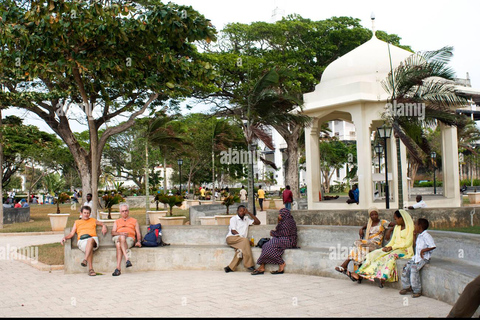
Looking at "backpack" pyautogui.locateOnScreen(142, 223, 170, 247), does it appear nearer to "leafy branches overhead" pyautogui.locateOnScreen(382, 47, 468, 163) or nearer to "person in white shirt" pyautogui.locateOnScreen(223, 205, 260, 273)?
"person in white shirt" pyautogui.locateOnScreen(223, 205, 260, 273)

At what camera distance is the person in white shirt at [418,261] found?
7.20 metres

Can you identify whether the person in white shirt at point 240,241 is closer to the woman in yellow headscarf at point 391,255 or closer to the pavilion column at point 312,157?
the woman in yellow headscarf at point 391,255

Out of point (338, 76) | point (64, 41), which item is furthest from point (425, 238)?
point (338, 76)

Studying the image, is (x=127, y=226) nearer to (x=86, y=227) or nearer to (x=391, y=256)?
(x=86, y=227)

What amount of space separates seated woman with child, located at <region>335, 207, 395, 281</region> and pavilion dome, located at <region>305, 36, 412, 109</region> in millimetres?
8362

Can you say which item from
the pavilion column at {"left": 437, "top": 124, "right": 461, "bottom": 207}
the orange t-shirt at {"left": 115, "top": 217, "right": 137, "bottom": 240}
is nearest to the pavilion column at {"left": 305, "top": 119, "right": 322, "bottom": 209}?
the pavilion column at {"left": 437, "top": 124, "right": 461, "bottom": 207}

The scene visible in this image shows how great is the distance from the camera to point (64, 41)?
1033 cm

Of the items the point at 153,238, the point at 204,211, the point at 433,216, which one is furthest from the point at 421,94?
the point at 204,211

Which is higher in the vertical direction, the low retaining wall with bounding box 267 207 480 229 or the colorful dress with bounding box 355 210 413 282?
the low retaining wall with bounding box 267 207 480 229

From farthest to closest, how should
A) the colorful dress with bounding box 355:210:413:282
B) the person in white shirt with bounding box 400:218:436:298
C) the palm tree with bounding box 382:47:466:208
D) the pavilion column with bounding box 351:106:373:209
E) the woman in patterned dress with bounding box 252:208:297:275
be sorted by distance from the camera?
the pavilion column with bounding box 351:106:373:209 < the palm tree with bounding box 382:47:466:208 < the woman in patterned dress with bounding box 252:208:297:275 < the colorful dress with bounding box 355:210:413:282 < the person in white shirt with bounding box 400:218:436:298

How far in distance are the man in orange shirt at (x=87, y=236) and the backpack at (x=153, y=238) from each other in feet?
2.81

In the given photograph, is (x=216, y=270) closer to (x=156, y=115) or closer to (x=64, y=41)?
(x=64, y=41)

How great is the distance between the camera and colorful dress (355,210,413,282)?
25.0ft

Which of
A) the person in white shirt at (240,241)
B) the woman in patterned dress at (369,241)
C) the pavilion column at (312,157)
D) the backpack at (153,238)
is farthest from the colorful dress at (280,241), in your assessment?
the pavilion column at (312,157)
